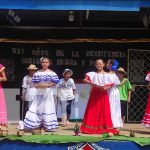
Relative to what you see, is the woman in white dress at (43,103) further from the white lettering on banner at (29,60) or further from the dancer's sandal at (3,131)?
the white lettering on banner at (29,60)

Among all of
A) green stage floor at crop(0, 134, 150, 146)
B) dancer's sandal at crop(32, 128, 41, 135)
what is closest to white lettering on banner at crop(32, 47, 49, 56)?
dancer's sandal at crop(32, 128, 41, 135)

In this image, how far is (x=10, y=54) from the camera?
1227 centimetres

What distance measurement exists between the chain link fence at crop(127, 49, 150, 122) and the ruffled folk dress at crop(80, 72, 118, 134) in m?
3.33

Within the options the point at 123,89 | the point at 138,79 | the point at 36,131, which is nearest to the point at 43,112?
the point at 36,131

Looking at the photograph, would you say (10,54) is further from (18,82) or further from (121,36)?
(121,36)

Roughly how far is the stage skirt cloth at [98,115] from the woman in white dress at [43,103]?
25.4 inches

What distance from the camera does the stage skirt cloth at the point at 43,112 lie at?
899 cm

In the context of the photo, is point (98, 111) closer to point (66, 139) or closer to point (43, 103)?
point (43, 103)

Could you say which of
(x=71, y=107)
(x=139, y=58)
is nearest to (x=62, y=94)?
(x=71, y=107)

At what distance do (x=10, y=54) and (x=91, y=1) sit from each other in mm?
3116

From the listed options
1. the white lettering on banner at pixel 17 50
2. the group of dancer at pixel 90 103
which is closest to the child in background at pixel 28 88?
the white lettering on banner at pixel 17 50

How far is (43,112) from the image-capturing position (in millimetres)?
9039

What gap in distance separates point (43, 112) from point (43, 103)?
17 centimetres

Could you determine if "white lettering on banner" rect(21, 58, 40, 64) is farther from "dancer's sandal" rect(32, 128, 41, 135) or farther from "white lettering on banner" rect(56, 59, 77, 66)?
"dancer's sandal" rect(32, 128, 41, 135)
